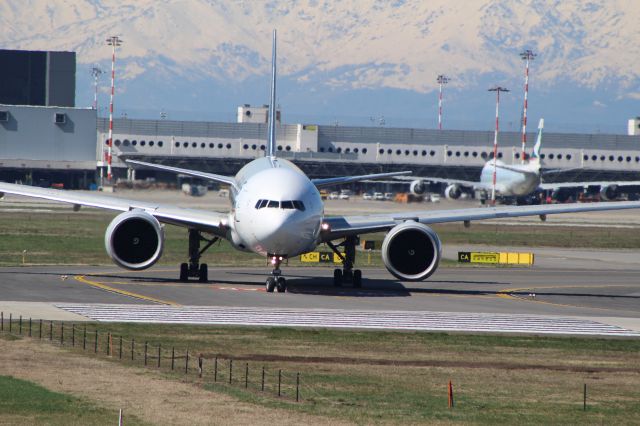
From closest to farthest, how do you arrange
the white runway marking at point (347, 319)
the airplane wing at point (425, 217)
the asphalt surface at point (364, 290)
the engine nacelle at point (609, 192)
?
the white runway marking at point (347, 319)
the asphalt surface at point (364, 290)
the airplane wing at point (425, 217)
the engine nacelle at point (609, 192)

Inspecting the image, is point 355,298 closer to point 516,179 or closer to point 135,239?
point 135,239

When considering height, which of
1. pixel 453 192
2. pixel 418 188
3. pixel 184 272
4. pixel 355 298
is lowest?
pixel 355 298

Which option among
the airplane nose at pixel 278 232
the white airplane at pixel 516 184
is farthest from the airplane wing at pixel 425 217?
the white airplane at pixel 516 184

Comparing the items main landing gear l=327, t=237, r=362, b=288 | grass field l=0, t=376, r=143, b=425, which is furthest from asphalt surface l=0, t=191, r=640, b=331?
grass field l=0, t=376, r=143, b=425

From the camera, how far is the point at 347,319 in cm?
4134

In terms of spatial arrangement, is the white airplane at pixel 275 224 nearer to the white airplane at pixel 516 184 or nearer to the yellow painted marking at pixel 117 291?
the yellow painted marking at pixel 117 291

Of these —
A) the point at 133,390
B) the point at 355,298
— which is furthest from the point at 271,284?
the point at 133,390

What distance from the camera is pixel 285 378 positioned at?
3023 cm

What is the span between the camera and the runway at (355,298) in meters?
41.2

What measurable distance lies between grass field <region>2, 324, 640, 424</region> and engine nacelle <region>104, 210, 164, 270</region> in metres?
10.2

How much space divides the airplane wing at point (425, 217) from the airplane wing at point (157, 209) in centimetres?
433

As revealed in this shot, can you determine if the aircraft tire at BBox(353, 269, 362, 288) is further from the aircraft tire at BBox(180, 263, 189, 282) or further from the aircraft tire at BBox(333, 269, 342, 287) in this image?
the aircraft tire at BBox(180, 263, 189, 282)

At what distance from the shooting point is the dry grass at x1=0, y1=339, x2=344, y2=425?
2528 centimetres

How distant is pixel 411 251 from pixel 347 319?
866 centimetres
